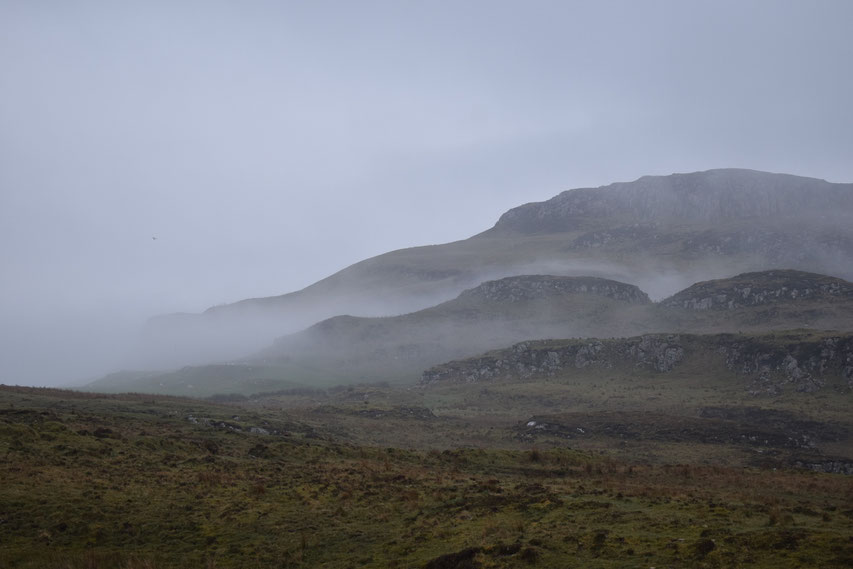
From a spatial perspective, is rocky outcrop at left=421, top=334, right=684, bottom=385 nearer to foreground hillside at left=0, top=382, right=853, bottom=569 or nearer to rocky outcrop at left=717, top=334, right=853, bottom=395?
rocky outcrop at left=717, top=334, right=853, bottom=395

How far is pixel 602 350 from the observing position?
111 m

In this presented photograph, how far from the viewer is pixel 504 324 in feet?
552

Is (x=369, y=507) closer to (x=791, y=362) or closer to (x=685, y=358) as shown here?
(x=791, y=362)

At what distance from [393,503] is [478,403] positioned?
240ft

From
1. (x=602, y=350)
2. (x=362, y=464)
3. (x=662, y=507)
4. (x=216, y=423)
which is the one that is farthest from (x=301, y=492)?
(x=602, y=350)

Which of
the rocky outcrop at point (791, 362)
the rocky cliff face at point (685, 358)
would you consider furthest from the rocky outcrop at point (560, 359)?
the rocky outcrop at point (791, 362)

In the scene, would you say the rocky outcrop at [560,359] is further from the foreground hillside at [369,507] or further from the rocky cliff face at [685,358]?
the foreground hillside at [369,507]

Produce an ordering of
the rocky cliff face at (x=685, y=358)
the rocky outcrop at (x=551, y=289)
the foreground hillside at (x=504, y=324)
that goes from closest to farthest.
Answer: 1. the rocky cliff face at (x=685, y=358)
2. the foreground hillside at (x=504, y=324)
3. the rocky outcrop at (x=551, y=289)

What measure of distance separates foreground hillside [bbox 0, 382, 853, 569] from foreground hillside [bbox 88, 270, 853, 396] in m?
98.6

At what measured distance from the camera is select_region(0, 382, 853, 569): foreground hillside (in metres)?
17.1

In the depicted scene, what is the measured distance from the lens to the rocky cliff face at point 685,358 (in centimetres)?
8038

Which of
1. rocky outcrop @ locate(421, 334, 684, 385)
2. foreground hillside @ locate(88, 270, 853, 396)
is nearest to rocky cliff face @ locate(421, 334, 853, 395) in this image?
rocky outcrop @ locate(421, 334, 684, 385)

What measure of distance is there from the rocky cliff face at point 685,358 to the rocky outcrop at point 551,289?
5879 cm

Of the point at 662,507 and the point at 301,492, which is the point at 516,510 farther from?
the point at 301,492
